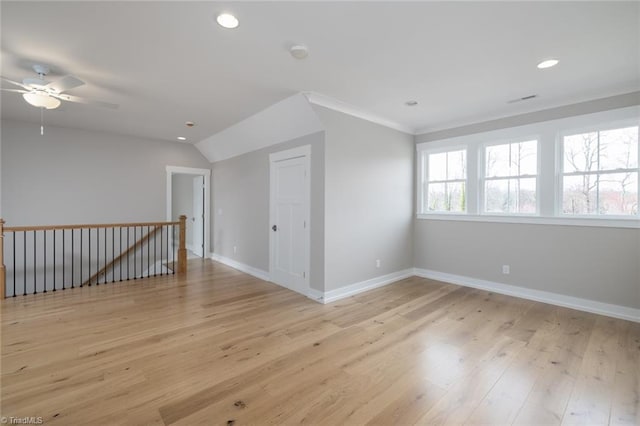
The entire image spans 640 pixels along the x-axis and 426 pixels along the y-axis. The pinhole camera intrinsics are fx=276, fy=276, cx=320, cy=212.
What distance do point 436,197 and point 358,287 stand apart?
2.31 m

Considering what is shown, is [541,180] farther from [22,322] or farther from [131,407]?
[22,322]

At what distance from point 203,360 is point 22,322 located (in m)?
2.36

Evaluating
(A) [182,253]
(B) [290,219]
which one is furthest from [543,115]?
(A) [182,253]

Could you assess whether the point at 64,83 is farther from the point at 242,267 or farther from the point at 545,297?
the point at 545,297

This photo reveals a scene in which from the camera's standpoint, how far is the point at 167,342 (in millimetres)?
2686

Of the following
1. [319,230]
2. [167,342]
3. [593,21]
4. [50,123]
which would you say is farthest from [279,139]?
[50,123]

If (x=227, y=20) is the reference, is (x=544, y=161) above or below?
below

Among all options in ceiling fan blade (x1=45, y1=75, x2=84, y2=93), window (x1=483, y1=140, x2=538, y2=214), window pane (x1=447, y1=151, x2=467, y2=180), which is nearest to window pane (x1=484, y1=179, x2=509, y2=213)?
window (x1=483, y1=140, x2=538, y2=214)

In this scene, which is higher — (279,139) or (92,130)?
(92,130)

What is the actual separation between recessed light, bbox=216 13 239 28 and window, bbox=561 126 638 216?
438cm

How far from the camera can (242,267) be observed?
5715 millimetres

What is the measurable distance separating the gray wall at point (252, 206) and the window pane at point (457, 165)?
2.54 m

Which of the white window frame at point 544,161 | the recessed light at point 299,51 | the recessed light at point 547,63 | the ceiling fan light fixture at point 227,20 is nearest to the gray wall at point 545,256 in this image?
the white window frame at point 544,161

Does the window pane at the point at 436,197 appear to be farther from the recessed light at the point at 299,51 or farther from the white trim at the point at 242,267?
the recessed light at the point at 299,51
